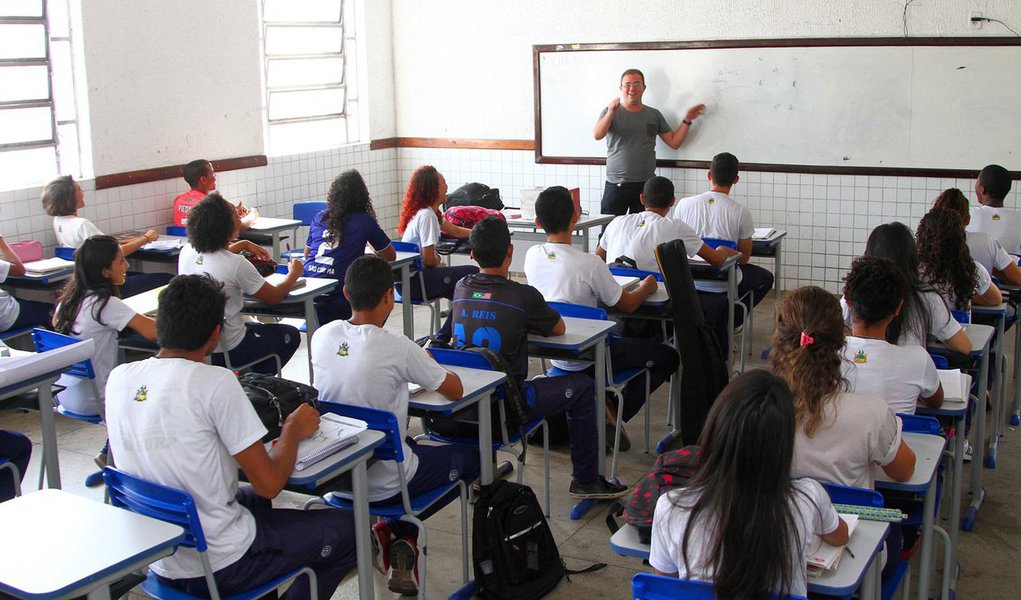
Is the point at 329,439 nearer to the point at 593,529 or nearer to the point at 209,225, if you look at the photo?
the point at 593,529

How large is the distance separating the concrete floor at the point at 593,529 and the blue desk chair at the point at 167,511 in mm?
1005

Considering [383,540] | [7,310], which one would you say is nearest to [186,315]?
[383,540]

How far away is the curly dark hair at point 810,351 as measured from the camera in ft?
9.03

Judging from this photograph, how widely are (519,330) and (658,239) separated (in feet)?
5.40

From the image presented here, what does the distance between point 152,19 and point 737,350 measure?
4.65m

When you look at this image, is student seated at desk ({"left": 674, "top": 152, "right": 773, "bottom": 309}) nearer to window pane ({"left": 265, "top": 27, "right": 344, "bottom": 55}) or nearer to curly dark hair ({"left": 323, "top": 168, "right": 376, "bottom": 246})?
curly dark hair ({"left": 323, "top": 168, "right": 376, "bottom": 246})

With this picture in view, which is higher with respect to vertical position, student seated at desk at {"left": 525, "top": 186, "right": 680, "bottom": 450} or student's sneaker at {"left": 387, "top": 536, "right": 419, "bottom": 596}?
student seated at desk at {"left": 525, "top": 186, "right": 680, "bottom": 450}

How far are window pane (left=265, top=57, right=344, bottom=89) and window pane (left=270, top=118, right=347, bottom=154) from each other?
0.34 metres

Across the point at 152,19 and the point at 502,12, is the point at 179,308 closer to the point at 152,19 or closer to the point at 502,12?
the point at 152,19

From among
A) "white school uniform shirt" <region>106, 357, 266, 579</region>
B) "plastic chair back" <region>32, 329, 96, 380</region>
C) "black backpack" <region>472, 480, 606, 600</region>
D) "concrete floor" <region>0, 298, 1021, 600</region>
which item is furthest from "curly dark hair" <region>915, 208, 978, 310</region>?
"plastic chair back" <region>32, 329, 96, 380</region>

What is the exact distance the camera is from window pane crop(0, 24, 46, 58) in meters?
6.54

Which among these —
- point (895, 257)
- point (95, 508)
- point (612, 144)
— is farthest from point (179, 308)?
point (612, 144)

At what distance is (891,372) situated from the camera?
3.29m

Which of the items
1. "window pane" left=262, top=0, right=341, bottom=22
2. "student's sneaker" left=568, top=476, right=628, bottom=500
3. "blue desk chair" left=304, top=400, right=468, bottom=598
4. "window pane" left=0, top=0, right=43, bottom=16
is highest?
"window pane" left=262, top=0, right=341, bottom=22
